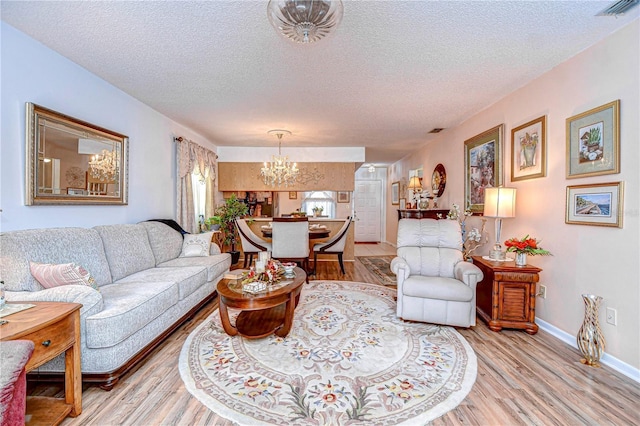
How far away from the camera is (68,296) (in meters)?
1.74

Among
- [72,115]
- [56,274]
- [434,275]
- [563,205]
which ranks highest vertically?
[72,115]

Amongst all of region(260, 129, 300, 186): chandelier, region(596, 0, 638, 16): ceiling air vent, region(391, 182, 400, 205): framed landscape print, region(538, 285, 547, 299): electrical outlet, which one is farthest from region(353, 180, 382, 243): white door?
region(596, 0, 638, 16): ceiling air vent

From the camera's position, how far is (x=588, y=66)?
231cm

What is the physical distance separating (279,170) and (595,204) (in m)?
4.43

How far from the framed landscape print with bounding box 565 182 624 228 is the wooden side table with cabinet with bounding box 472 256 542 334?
605mm

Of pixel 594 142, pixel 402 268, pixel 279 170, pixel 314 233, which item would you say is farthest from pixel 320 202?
pixel 594 142

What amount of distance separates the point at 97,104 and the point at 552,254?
493 centimetres

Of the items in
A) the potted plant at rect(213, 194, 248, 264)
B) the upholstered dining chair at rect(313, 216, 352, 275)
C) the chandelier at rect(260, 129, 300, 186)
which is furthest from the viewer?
the potted plant at rect(213, 194, 248, 264)

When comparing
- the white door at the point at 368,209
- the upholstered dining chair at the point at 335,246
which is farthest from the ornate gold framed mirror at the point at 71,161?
the white door at the point at 368,209

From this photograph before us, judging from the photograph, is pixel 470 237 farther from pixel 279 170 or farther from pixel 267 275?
pixel 279 170

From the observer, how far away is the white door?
890cm

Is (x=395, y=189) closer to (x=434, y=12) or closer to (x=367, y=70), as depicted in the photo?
(x=367, y=70)

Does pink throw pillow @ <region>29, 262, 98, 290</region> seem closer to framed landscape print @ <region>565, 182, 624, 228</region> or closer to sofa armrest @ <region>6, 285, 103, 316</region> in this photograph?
sofa armrest @ <region>6, 285, 103, 316</region>

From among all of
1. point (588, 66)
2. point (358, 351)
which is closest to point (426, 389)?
point (358, 351)
